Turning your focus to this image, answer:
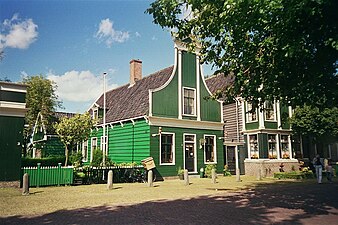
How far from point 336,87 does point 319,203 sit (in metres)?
4.30

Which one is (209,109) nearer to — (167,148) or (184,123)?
(184,123)

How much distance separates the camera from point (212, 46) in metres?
10.8

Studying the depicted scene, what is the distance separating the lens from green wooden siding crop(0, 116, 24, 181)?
1389 cm

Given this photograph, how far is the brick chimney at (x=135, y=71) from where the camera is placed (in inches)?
1069

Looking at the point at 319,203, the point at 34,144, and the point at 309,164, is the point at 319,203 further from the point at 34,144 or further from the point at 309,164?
the point at 34,144

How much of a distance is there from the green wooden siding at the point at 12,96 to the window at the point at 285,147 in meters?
20.4

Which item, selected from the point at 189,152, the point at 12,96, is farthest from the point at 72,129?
the point at 189,152

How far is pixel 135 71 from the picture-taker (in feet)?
89.6

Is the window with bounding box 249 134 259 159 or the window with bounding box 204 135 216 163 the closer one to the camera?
the window with bounding box 204 135 216 163

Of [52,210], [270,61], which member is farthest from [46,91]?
[270,61]

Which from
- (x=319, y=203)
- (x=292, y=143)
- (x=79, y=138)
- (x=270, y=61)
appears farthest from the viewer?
(x=292, y=143)

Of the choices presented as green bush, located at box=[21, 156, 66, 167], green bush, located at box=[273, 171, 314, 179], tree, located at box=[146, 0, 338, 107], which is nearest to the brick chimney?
green bush, located at box=[21, 156, 66, 167]

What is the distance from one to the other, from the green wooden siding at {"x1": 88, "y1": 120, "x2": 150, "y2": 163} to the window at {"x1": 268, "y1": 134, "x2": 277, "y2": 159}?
36.0 ft

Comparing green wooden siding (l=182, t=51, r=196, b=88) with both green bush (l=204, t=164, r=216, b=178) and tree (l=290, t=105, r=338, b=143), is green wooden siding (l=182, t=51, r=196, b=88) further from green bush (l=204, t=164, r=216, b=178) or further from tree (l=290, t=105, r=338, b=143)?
tree (l=290, t=105, r=338, b=143)
